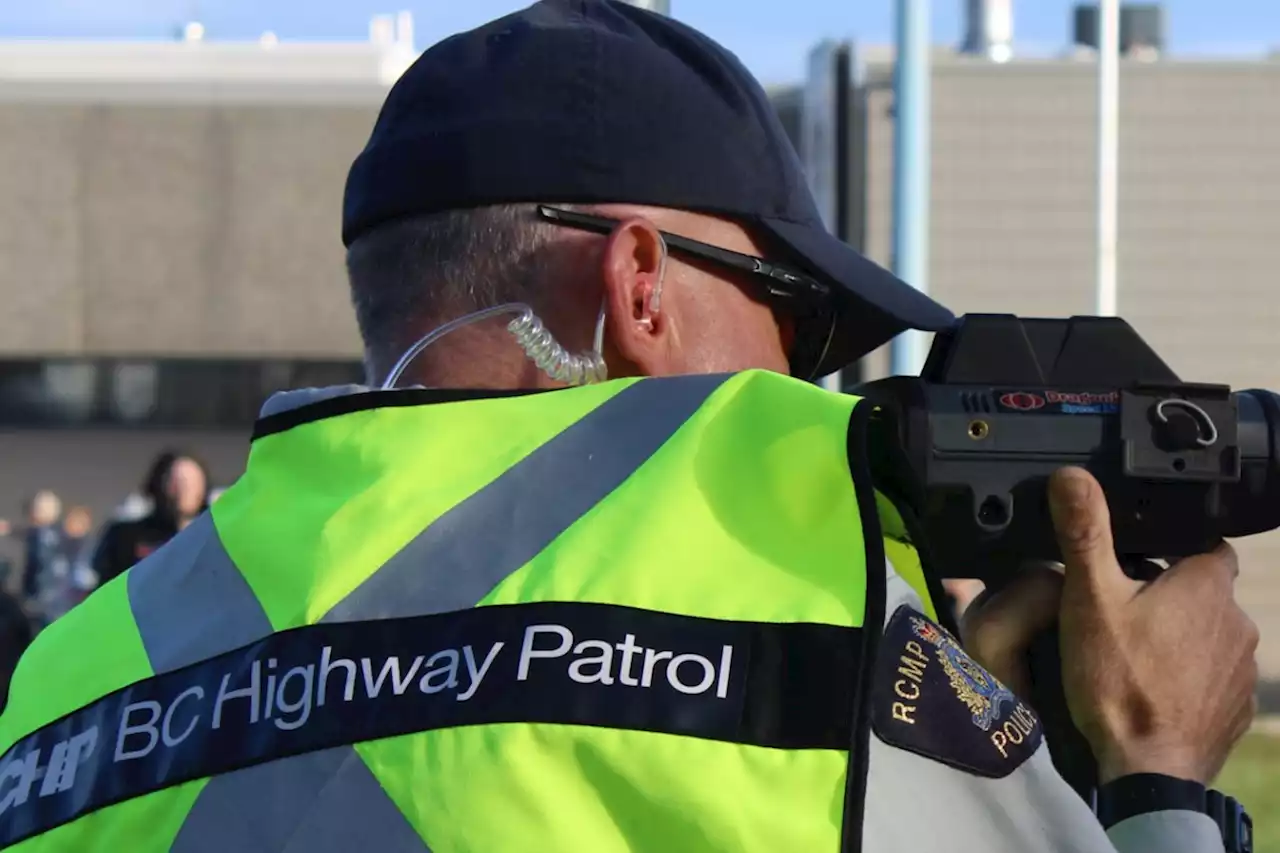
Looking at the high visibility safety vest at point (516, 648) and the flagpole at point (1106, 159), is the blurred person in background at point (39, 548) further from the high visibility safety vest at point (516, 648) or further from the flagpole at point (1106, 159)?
the high visibility safety vest at point (516, 648)

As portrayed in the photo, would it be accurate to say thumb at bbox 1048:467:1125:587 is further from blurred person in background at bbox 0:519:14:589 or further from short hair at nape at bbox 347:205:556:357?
blurred person in background at bbox 0:519:14:589

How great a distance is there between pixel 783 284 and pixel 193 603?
0.63 m

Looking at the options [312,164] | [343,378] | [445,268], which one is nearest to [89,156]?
[312,164]

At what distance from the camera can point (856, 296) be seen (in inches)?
66.0

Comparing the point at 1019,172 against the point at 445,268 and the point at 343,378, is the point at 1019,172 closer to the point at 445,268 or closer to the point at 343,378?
the point at 343,378

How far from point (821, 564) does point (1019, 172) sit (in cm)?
1294

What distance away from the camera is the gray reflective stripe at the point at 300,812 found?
1.09m

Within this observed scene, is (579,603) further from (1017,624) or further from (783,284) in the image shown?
(783,284)

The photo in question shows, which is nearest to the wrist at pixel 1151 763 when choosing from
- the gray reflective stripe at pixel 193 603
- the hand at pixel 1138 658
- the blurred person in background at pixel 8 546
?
the hand at pixel 1138 658

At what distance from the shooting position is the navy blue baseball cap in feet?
4.83

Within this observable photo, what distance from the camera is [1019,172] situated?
533 inches

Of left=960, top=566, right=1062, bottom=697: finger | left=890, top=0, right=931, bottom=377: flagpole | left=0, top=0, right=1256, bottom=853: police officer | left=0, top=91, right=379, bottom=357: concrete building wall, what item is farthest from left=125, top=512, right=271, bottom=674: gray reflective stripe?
left=0, top=91, right=379, bottom=357: concrete building wall

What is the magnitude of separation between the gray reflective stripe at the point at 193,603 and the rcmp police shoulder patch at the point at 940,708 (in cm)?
44

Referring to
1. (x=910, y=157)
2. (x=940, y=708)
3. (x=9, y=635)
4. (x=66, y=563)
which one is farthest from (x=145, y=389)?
(x=940, y=708)
